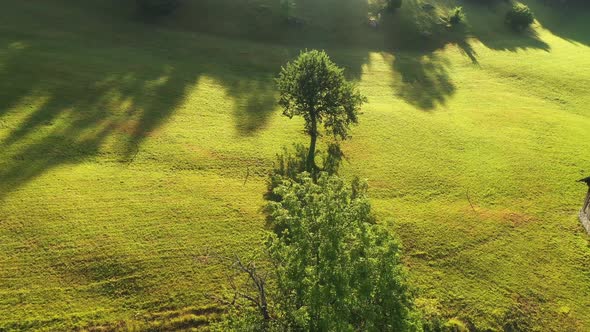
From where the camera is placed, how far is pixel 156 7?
80938mm

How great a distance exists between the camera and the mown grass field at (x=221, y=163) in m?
32.2

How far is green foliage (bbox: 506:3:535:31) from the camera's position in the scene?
320 ft

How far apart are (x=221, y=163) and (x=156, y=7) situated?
5371 cm

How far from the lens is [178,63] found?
70000mm

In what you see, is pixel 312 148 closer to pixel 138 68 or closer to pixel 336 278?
pixel 336 278

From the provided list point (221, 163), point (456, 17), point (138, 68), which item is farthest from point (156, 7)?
point (456, 17)

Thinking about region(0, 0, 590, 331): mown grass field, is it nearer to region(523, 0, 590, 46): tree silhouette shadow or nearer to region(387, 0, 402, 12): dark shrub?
region(387, 0, 402, 12): dark shrub

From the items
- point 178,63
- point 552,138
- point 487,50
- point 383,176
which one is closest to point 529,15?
point 487,50

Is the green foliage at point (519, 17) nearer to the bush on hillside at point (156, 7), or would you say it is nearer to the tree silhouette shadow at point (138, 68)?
the tree silhouette shadow at point (138, 68)

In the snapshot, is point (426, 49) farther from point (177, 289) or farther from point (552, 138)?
point (177, 289)

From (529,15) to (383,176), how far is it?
276ft

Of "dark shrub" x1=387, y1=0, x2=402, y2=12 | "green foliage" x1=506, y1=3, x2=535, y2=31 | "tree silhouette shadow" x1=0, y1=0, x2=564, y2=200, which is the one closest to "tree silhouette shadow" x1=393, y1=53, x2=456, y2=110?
"tree silhouette shadow" x1=0, y1=0, x2=564, y2=200

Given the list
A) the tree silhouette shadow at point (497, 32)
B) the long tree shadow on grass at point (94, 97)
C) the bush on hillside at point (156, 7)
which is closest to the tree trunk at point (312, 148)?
the long tree shadow on grass at point (94, 97)

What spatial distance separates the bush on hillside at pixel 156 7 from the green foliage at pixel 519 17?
8962 cm
